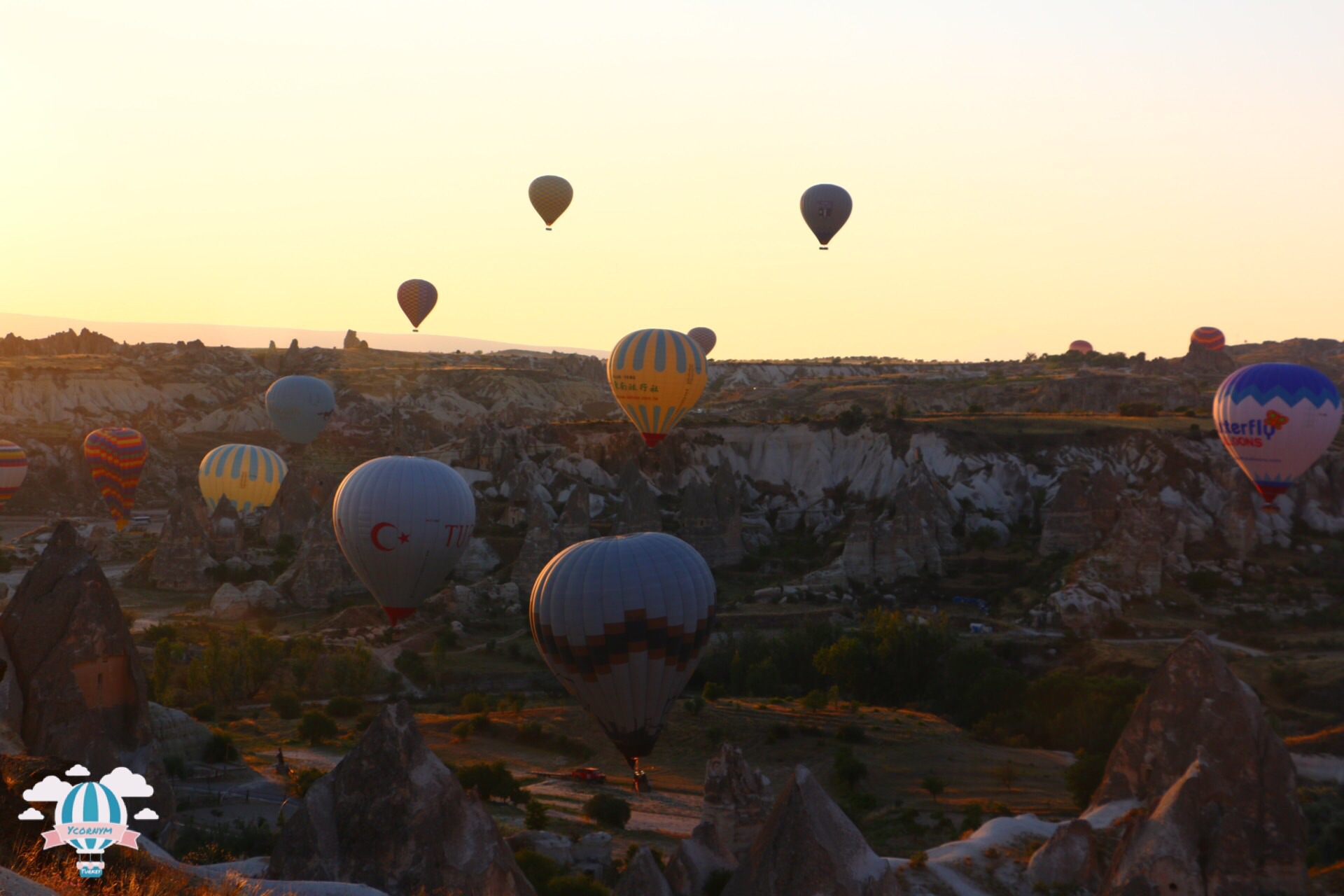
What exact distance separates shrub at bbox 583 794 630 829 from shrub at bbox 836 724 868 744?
9405 millimetres

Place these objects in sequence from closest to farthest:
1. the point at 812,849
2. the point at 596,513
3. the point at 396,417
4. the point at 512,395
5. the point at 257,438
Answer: the point at 812,849, the point at 596,513, the point at 396,417, the point at 257,438, the point at 512,395

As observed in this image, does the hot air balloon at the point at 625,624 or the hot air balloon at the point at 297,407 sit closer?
the hot air balloon at the point at 625,624

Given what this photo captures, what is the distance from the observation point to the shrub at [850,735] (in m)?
38.2

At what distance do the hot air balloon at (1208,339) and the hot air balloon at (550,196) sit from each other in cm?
9611

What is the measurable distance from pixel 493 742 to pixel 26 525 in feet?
217

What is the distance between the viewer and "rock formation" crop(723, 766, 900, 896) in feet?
55.4

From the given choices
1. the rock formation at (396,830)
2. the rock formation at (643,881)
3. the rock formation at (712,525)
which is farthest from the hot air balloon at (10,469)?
the rock formation at (643,881)

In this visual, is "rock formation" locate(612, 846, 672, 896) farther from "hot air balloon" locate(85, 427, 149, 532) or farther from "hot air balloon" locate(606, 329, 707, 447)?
"hot air balloon" locate(85, 427, 149, 532)

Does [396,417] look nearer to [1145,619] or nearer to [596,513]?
[596,513]

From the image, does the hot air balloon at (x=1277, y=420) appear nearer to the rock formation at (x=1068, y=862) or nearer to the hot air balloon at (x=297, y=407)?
the rock formation at (x=1068, y=862)

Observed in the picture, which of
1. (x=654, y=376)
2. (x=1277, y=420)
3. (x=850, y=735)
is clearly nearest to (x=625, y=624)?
(x=850, y=735)

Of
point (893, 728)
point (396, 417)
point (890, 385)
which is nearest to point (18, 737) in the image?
point (893, 728)

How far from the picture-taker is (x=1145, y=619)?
49.5m

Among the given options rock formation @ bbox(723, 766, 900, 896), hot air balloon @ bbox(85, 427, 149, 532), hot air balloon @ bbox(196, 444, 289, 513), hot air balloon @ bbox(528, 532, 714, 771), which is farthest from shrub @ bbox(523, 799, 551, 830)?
hot air balloon @ bbox(85, 427, 149, 532)
